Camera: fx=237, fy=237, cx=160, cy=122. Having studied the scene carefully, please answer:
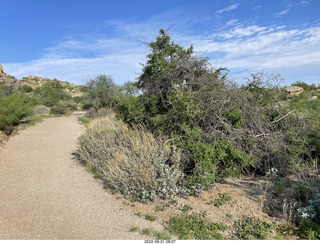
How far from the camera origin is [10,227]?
14.8 ft

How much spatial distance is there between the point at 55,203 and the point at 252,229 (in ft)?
13.8

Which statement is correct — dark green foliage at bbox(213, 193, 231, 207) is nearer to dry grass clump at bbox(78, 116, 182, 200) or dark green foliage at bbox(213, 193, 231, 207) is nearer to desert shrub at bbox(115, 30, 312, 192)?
desert shrub at bbox(115, 30, 312, 192)

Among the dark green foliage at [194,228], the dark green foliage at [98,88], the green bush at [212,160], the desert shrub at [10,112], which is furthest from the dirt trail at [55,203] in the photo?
the dark green foliage at [98,88]

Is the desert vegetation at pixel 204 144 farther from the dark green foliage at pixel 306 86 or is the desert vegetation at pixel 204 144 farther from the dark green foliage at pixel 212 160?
the dark green foliage at pixel 306 86

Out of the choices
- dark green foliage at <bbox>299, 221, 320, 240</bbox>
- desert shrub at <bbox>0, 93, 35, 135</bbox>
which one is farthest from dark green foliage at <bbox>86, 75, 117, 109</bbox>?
dark green foliage at <bbox>299, 221, 320, 240</bbox>

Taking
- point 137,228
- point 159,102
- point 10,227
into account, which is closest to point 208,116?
point 159,102

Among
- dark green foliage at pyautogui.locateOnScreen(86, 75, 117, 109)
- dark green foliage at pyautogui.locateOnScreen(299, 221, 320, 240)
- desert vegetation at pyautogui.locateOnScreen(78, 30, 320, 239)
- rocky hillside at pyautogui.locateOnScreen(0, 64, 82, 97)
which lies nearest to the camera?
dark green foliage at pyautogui.locateOnScreen(299, 221, 320, 240)

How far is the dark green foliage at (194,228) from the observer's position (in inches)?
153

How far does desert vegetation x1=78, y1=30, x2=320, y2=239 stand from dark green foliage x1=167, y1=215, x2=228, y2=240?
0.06 ft

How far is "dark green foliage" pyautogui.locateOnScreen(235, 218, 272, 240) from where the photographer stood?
3895mm

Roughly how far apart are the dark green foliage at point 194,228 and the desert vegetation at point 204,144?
2 cm

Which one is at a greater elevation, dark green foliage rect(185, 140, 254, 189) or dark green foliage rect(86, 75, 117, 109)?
dark green foliage rect(86, 75, 117, 109)

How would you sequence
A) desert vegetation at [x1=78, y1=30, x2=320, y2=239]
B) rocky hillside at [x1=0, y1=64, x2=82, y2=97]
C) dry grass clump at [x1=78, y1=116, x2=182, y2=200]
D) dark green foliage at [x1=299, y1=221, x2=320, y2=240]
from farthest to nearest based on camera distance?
rocky hillside at [x1=0, y1=64, x2=82, y2=97], dry grass clump at [x1=78, y1=116, x2=182, y2=200], desert vegetation at [x1=78, y1=30, x2=320, y2=239], dark green foliage at [x1=299, y1=221, x2=320, y2=240]

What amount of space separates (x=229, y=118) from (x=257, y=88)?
1.96 meters
